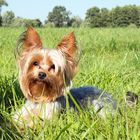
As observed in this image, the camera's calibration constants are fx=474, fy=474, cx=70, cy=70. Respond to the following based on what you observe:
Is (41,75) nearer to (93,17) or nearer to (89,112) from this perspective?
(89,112)

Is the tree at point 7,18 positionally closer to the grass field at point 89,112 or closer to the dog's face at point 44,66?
the grass field at point 89,112

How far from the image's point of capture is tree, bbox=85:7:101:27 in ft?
315

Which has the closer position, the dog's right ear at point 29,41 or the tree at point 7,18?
the dog's right ear at point 29,41

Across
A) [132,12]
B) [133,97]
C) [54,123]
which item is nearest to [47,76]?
[54,123]

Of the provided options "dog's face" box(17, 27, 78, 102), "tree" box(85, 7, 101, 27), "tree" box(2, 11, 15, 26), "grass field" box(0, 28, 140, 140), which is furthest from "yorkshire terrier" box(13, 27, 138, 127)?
"tree" box(2, 11, 15, 26)

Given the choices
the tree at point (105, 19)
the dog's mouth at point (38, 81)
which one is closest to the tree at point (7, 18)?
the tree at point (105, 19)

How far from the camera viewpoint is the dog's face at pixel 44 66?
5363 mm

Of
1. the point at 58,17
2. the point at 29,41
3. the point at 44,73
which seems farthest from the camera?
the point at 58,17

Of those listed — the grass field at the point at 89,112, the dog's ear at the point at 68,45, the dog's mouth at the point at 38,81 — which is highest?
the dog's ear at the point at 68,45

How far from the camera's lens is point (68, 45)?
5.66 m

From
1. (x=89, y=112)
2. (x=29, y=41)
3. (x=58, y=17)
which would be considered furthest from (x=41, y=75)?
(x=58, y=17)

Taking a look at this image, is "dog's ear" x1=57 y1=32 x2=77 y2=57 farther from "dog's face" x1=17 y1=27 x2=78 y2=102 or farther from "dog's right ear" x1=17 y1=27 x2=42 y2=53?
"dog's right ear" x1=17 y1=27 x2=42 y2=53

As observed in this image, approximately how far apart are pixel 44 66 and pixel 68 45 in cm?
48

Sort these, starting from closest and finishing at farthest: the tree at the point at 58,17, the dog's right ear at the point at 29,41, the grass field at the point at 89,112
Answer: the grass field at the point at 89,112
the dog's right ear at the point at 29,41
the tree at the point at 58,17
